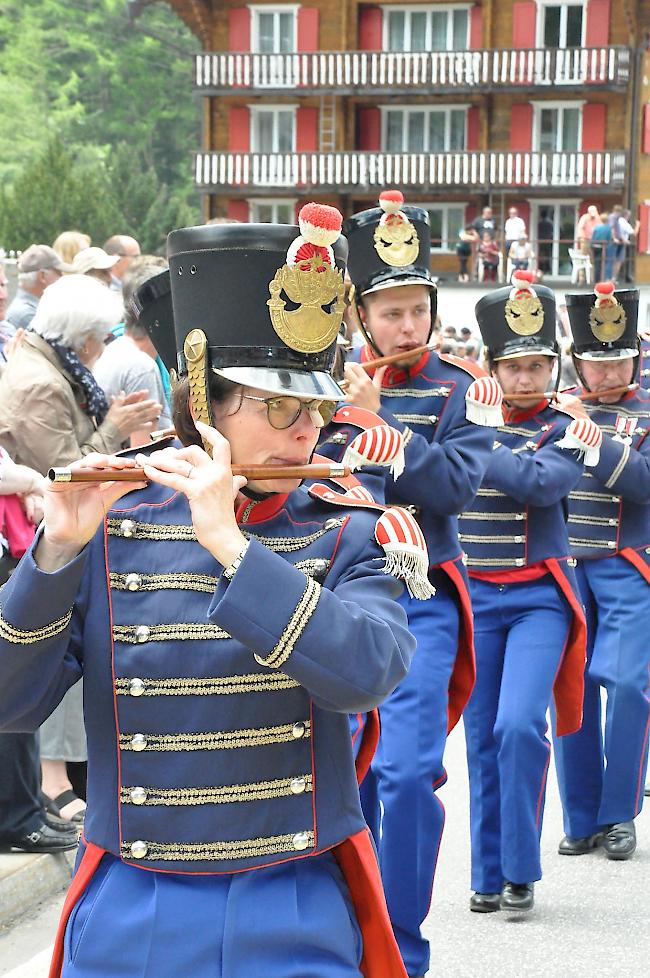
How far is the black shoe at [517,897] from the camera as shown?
642cm

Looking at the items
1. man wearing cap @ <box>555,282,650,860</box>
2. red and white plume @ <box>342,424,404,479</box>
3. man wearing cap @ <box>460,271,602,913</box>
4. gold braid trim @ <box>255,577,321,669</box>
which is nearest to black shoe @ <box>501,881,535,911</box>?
man wearing cap @ <box>460,271,602,913</box>

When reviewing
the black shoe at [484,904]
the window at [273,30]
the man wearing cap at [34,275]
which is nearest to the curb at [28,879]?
the black shoe at [484,904]

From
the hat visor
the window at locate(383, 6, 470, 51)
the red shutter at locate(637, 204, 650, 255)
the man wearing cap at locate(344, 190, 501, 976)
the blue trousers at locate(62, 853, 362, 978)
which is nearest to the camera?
the blue trousers at locate(62, 853, 362, 978)

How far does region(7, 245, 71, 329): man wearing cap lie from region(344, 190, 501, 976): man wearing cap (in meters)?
3.88

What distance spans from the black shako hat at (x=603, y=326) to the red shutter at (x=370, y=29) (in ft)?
125

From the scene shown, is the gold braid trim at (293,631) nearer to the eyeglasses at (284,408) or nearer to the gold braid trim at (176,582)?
the gold braid trim at (176,582)

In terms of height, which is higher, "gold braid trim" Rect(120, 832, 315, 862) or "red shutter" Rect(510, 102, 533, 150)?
"red shutter" Rect(510, 102, 533, 150)

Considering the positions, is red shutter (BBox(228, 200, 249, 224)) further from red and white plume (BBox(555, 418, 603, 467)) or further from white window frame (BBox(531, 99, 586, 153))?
red and white plume (BBox(555, 418, 603, 467))

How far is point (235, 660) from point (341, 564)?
0.30 metres

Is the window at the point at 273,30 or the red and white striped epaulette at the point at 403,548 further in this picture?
the window at the point at 273,30

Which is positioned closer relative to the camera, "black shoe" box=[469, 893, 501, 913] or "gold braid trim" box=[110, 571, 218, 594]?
"gold braid trim" box=[110, 571, 218, 594]

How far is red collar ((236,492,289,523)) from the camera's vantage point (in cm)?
325

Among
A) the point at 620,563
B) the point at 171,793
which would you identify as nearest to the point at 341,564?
the point at 171,793

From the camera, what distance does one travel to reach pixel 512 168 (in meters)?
43.1
